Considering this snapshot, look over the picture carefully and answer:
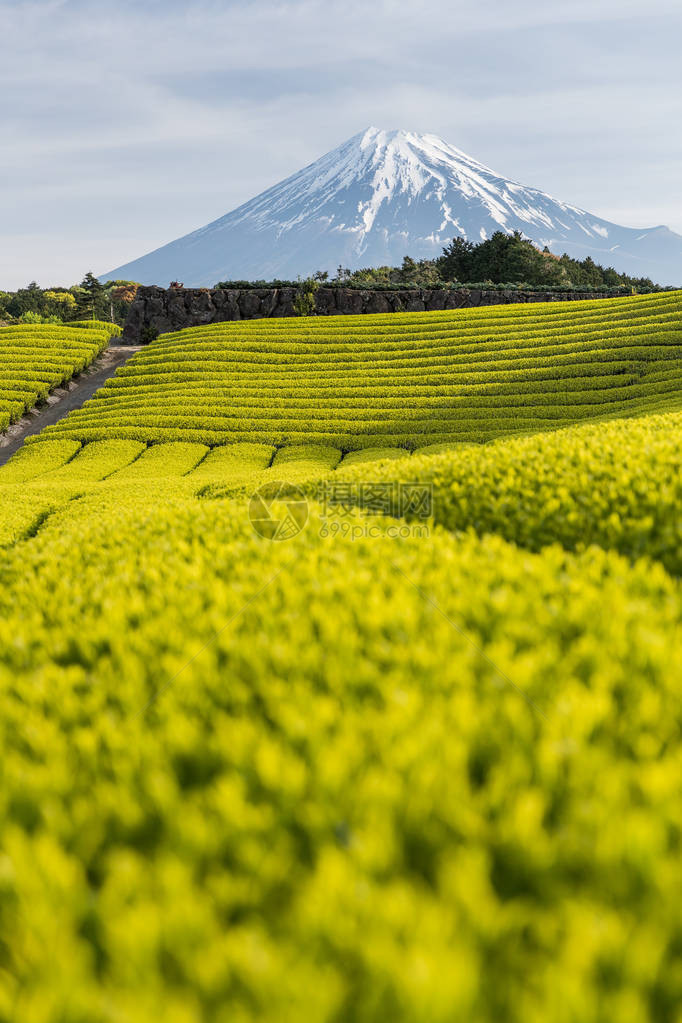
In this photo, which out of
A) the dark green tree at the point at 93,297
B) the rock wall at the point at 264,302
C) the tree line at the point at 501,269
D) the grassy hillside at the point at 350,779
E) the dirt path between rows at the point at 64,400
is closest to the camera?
the grassy hillside at the point at 350,779

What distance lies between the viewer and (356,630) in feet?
9.85

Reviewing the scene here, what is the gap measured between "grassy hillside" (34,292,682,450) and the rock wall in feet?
29.9

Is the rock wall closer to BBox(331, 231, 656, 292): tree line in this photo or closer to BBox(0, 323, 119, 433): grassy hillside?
BBox(0, 323, 119, 433): grassy hillside

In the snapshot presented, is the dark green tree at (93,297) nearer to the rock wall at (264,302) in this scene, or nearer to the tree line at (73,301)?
the tree line at (73,301)

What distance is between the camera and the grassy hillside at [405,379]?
18531mm

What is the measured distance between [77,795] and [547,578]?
2.49m

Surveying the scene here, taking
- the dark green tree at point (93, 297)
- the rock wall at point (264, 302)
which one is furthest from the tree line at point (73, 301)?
the rock wall at point (264, 302)

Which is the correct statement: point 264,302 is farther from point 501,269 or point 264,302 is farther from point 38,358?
point 501,269

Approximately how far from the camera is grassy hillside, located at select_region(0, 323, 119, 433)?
2648cm

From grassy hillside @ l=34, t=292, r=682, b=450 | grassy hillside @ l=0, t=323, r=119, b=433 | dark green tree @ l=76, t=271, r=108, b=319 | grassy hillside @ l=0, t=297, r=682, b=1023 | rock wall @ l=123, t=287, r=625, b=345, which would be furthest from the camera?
dark green tree @ l=76, t=271, r=108, b=319

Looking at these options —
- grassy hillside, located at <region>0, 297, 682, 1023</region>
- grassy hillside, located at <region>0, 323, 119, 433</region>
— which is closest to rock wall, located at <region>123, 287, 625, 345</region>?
grassy hillside, located at <region>0, 323, 119, 433</region>

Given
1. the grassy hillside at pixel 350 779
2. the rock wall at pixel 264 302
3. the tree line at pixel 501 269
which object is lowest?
the grassy hillside at pixel 350 779

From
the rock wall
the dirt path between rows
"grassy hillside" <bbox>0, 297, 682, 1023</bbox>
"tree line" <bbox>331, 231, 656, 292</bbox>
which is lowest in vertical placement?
"grassy hillside" <bbox>0, 297, 682, 1023</bbox>

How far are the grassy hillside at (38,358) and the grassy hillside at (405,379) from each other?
3.20 metres
